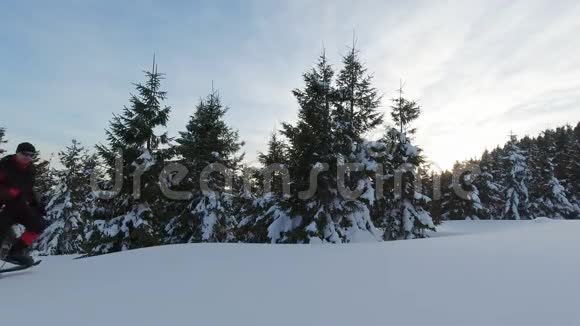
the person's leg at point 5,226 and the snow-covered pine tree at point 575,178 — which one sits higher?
the snow-covered pine tree at point 575,178

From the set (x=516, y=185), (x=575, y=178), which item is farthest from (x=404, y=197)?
(x=575, y=178)

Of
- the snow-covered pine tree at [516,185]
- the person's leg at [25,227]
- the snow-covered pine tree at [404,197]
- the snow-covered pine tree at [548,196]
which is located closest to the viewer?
the person's leg at [25,227]

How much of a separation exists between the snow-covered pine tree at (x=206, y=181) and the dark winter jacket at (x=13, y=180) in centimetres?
1504

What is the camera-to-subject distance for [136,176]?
17938 millimetres

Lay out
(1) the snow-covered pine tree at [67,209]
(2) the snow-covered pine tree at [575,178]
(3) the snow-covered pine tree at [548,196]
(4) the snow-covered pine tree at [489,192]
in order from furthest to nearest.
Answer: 1. (4) the snow-covered pine tree at [489,192]
2. (2) the snow-covered pine tree at [575,178]
3. (3) the snow-covered pine tree at [548,196]
4. (1) the snow-covered pine tree at [67,209]

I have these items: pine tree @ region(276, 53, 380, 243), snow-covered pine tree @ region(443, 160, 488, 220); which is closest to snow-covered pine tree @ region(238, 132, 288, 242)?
pine tree @ region(276, 53, 380, 243)

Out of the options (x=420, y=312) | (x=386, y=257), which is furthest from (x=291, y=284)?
(x=386, y=257)

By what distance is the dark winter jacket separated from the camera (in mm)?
5027

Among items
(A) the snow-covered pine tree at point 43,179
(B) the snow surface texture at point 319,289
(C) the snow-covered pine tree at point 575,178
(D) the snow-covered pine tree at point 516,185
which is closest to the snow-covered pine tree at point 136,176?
(B) the snow surface texture at point 319,289

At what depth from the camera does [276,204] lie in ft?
58.7

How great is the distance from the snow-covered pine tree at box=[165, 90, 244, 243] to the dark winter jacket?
1504cm

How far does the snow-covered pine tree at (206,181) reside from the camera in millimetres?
20922

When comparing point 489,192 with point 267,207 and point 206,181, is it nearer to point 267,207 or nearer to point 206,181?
point 267,207

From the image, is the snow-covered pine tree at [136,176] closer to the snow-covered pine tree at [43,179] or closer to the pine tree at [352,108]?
the pine tree at [352,108]
